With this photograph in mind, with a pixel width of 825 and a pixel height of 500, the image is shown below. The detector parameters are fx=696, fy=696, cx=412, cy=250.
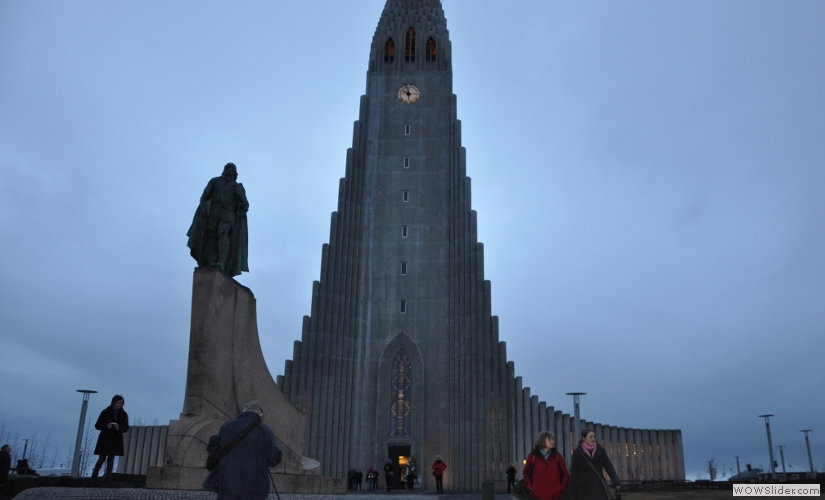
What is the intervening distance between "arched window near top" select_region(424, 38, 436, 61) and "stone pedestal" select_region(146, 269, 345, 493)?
102ft

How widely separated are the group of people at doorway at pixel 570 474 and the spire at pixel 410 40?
34086 mm

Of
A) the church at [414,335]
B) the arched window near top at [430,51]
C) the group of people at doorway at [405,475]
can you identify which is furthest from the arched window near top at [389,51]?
the group of people at doorway at [405,475]

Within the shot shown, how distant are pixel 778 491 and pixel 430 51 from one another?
31.6m

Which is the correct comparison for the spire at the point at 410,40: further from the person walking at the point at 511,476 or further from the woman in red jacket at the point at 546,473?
the woman in red jacket at the point at 546,473

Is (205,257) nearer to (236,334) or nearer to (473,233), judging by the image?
(236,334)

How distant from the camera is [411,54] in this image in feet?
132

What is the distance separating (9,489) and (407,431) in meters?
24.1

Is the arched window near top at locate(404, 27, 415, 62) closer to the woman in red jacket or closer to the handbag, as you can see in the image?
the woman in red jacket

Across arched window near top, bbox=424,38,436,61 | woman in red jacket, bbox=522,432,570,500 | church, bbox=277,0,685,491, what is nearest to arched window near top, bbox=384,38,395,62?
church, bbox=277,0,685,491

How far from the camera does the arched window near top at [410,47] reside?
132 feet

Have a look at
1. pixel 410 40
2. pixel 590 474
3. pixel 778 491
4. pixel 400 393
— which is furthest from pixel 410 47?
pixel 590 474

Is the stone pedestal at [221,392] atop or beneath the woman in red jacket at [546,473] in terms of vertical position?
atop

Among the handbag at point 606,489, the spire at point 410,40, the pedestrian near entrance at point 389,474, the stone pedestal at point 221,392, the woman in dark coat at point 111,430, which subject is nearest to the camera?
the handbag at point 606,489

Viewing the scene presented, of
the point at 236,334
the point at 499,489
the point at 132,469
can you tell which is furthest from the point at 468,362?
the point at 236,334
